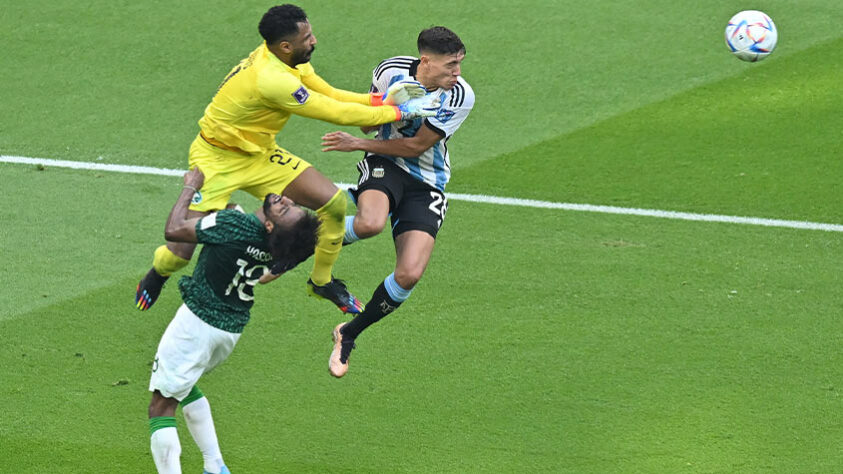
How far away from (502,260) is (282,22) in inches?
135

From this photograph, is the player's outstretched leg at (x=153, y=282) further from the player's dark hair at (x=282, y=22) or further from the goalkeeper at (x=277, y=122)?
the player's dark hair at (x=282, y=22)

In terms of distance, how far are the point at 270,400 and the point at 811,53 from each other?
9025 mm

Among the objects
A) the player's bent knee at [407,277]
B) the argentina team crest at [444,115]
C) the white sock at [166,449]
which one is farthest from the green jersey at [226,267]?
the argentina team crest at [444,115]

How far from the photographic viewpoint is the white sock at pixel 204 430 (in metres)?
7.18

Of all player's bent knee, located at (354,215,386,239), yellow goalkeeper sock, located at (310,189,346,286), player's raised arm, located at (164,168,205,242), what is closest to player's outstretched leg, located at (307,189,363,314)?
yellow goalkeeper sock, located at (310,189,346,286)

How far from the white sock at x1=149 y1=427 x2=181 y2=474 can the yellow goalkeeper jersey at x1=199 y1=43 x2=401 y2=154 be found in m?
2.21

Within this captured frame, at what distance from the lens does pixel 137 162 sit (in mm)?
12500

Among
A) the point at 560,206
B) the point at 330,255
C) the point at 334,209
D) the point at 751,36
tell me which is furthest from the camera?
the point at 751,36

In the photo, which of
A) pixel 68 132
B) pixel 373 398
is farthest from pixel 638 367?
pixel 68 132

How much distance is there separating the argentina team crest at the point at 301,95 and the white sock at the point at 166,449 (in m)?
2.30

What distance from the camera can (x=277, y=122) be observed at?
28.1 ft

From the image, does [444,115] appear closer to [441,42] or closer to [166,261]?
[441,42]

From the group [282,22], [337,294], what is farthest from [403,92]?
[337,294]

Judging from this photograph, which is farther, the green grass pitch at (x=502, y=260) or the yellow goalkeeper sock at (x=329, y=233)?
the yellow goalkeeper sock at (x=329, y=233)
